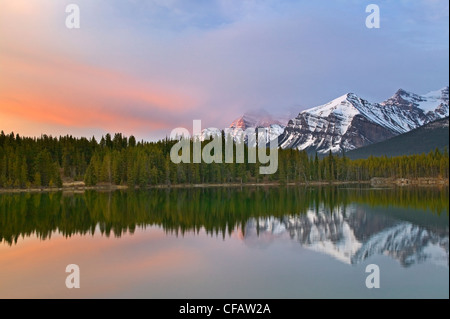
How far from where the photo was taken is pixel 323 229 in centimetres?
4078

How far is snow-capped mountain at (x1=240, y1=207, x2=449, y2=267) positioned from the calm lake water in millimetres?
89

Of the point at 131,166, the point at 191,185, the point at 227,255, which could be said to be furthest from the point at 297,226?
the point at 191,185

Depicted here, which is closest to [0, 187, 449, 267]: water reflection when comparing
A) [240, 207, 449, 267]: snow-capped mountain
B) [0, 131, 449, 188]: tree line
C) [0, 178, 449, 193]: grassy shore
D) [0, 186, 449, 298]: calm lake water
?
[240, 207, 449, 267]: snow-capped mountain

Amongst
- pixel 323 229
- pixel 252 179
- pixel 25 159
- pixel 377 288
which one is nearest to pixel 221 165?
pixel 252 179

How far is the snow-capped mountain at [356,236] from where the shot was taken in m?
28.5

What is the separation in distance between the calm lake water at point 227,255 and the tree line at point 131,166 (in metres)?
89.4

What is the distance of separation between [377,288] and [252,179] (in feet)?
499

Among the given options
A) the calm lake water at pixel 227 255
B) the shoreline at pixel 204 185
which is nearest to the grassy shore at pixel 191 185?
the shoreline at pixel 204 185

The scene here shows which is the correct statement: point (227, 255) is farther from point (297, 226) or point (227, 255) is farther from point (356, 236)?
point (297, 226)

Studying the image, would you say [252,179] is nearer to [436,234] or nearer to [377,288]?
[436,234]

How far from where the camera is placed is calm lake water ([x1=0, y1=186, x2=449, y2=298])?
21.3 metres

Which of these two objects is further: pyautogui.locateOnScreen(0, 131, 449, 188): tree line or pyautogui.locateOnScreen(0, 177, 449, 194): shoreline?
pyautogui.locateOnScreen(0, 131, 449, 188): tree line

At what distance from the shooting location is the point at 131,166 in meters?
148

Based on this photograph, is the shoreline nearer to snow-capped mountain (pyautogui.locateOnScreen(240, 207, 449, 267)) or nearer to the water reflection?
the water reflection
